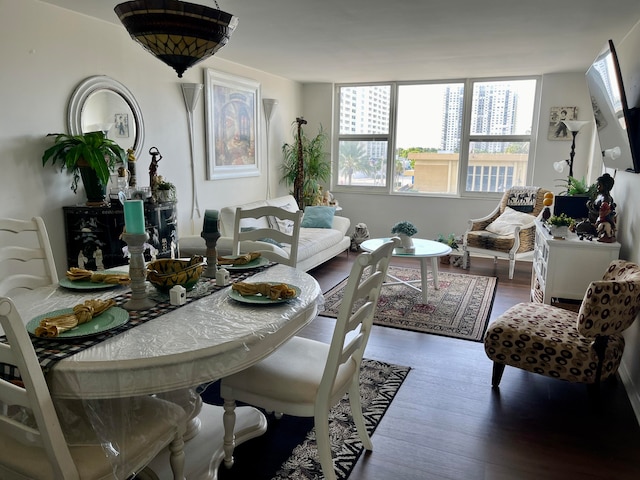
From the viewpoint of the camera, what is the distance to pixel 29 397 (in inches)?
45.2

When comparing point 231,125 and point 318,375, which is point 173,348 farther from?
point 231,125

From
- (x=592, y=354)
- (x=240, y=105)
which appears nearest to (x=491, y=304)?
(x=592, y=354)

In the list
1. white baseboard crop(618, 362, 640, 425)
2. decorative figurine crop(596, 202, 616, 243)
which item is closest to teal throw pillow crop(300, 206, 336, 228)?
decorative figurine crop(596, 202, 616, 243)

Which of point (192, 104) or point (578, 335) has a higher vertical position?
point (192, 104)

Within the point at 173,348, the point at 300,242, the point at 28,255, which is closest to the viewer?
the point at 173,348

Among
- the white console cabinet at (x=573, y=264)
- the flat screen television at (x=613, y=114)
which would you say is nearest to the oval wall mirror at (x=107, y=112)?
the white console cabinet at (x=573, y=264)

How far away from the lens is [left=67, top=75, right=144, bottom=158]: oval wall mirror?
10.9 feet

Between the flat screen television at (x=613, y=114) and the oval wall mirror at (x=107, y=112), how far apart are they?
3.47 metres

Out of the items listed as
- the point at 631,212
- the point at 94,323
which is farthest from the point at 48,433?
the point at 631,212

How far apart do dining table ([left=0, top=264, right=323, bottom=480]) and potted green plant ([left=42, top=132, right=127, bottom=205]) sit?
1485 millimetres

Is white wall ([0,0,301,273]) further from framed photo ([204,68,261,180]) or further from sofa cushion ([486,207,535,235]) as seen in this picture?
sofa cushion ([486,207,535,235])

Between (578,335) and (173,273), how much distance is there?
2.12m

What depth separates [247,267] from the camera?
2.19 m

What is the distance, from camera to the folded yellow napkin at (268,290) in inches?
66.6
